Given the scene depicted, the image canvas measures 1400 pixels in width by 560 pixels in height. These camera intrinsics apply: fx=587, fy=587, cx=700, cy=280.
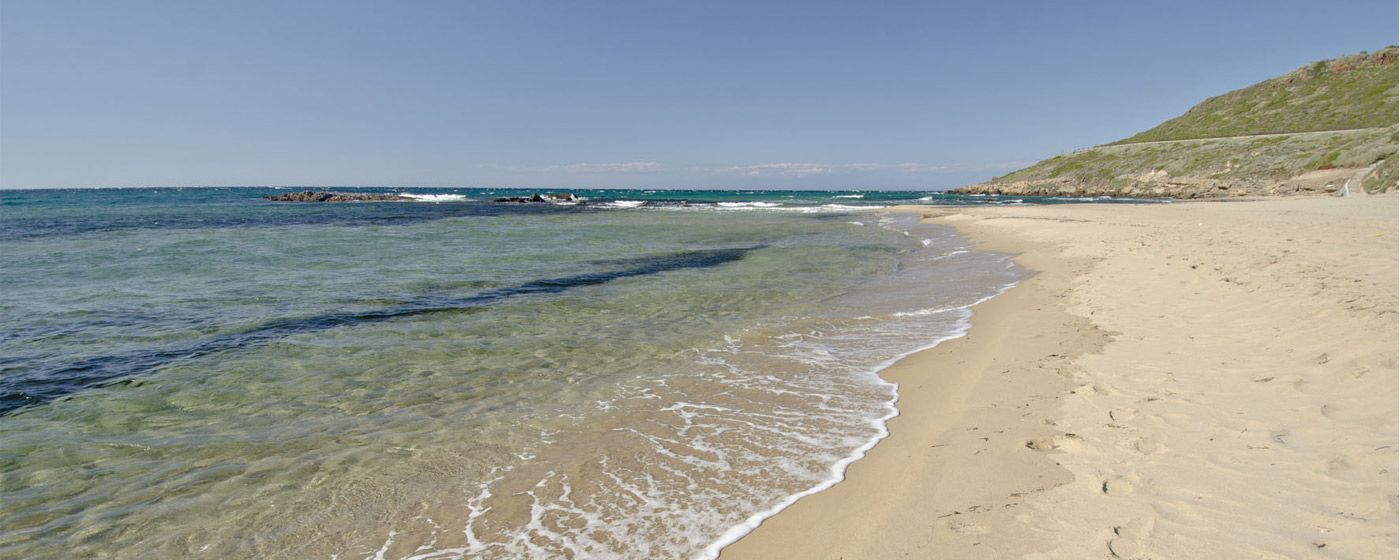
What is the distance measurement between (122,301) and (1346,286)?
18653 millimetres

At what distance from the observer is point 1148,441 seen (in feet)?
13.0

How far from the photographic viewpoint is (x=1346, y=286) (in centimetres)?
699

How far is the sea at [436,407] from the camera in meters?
3.62

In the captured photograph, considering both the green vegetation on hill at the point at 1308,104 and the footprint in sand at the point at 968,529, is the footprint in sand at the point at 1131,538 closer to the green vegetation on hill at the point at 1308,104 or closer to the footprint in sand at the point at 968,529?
the footprint in sand at the point at 968,529

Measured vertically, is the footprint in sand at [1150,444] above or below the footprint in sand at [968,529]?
above

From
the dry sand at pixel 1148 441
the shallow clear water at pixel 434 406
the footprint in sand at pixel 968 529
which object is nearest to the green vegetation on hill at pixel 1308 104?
the dry sand at pixel 1148 441

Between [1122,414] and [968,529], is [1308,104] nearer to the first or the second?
[1122,414]

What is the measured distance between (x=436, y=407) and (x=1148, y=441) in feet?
19.1

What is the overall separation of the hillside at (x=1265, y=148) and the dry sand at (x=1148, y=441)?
44188 mm

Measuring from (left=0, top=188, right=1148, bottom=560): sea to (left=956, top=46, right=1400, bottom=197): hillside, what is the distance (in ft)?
156

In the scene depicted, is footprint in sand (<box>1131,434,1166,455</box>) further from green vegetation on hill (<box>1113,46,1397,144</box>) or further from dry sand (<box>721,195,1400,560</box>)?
green vegetation on hill (<box>1113,46,1397,144</box>)

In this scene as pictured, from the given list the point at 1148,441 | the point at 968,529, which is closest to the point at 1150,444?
the point at 1148,441

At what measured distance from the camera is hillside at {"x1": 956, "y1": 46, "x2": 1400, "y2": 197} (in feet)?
148

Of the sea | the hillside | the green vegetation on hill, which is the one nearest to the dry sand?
the sea
